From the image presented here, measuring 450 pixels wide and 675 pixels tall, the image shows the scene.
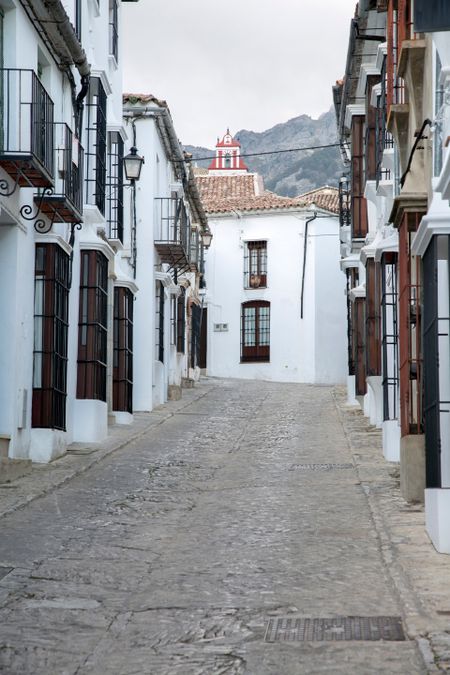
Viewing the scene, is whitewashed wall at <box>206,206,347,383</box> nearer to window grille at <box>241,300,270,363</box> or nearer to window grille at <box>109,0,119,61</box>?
window grille at <box>241,300,270,363</box>

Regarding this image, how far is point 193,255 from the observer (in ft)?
124

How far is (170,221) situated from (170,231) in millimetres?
318

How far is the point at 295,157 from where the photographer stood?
125 metres

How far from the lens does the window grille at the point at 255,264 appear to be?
142 feet

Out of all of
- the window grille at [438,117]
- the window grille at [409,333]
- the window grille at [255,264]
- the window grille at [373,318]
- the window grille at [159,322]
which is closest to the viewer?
the window grille at [438,117]

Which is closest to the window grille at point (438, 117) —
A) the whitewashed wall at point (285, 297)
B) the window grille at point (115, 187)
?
the window grille at point (115, 187)

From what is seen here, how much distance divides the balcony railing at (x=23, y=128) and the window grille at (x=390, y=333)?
4.54 meters

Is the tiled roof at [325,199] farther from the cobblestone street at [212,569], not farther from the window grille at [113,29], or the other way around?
the cobblestone street at [212,569]

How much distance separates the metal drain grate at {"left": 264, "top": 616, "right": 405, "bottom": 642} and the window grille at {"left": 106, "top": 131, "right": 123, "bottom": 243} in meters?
15.0

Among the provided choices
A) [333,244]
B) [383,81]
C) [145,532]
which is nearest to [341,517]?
[145,532]

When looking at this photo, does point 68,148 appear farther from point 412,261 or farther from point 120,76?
point 120,76

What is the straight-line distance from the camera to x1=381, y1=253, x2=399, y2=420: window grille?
15.7 m

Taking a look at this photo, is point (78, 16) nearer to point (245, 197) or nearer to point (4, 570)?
point (4, 570)

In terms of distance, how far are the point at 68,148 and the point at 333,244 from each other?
87.5ft
